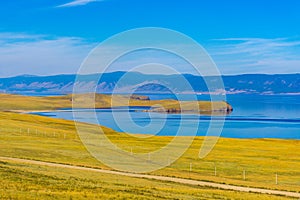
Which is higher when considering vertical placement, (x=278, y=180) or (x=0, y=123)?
(x=0, y=123)

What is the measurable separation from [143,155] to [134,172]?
53.9ft

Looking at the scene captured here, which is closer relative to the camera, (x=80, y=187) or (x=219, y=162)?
(x=80, y=187)

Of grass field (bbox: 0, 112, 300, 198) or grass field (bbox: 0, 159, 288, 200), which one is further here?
grass field (bbox: 0, 112, 300, 198)

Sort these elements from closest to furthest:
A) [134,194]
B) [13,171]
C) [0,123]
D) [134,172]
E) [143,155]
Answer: [134,194], [13,171], [134,172], [143,155], [0,123]

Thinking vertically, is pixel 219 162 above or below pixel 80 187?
below

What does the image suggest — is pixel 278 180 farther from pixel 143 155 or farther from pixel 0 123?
pixel 0 123

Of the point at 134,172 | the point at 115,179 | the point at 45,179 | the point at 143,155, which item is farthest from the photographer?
the point at 143,155

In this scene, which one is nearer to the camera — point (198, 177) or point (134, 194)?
point (134, 194)

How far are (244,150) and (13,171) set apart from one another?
46982 mm

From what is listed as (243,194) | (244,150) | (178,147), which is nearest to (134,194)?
(243,194)

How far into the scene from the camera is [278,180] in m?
44.4

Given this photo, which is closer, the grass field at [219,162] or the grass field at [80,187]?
the grass field at [80,187]

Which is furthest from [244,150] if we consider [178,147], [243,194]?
[243,194]

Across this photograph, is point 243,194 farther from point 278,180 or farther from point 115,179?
point 278,180
